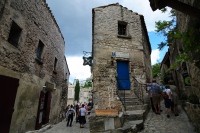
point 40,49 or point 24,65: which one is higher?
point 40,49

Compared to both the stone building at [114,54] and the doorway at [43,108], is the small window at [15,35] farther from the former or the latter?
the stone building at [114,54]

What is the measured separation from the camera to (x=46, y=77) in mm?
7742

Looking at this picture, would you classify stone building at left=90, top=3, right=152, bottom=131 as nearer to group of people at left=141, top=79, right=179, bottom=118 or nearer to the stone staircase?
the stone staircase

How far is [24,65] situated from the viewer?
5.54m

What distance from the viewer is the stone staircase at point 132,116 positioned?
146 inches

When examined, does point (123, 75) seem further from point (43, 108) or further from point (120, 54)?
point (43, 108)

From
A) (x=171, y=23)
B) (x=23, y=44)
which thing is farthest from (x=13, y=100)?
(x=171, y=23)

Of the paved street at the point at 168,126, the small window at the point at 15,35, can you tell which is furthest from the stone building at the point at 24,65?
the paved street at the point at 168,126

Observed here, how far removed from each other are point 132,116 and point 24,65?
5158mm

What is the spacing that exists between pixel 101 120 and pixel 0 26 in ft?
15.1

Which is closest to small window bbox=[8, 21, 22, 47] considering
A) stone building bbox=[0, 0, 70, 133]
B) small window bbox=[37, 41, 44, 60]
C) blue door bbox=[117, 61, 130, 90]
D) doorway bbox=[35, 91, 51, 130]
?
stone building bbox=[0, 0, 70, 133]

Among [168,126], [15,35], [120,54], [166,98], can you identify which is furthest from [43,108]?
[166,98]

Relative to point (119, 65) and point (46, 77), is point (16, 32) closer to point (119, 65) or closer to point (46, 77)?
point (46, 77)

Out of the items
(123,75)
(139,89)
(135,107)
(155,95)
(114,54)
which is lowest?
(135,107)
